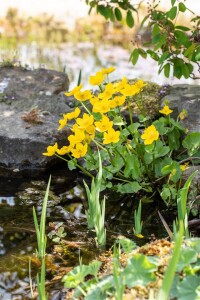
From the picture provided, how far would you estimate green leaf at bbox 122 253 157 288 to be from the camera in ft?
6.19

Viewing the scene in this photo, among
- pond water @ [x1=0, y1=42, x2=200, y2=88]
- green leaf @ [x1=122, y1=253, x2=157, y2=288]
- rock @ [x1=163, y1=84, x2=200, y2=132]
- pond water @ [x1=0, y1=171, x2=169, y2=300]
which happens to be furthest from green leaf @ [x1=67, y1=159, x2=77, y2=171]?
pond water @ [x1=0, y1=42, x2=200, y2=88]

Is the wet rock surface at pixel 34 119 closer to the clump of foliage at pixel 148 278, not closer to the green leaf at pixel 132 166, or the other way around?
the green leaf at pixel 132 166

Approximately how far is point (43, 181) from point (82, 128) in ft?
3.23

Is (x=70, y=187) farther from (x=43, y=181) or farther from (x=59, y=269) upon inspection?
(x=59, y=269)

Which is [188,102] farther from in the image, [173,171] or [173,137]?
[173,171]

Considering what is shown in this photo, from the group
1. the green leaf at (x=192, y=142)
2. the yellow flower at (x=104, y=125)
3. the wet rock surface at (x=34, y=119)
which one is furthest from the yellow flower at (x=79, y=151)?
the wet rock surface at (x=34, y=119)

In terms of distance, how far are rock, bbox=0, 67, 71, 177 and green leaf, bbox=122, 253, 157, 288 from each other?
2.36 meters

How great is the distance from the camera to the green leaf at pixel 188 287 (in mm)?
1845

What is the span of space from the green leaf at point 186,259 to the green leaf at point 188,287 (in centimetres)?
4

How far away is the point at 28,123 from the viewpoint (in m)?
4.52

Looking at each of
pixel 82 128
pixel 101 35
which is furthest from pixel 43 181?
pixel 101 35

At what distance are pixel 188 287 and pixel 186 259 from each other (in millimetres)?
100

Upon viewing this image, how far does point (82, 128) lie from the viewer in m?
3.18

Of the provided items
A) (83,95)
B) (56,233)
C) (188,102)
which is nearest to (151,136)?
(83,95)
